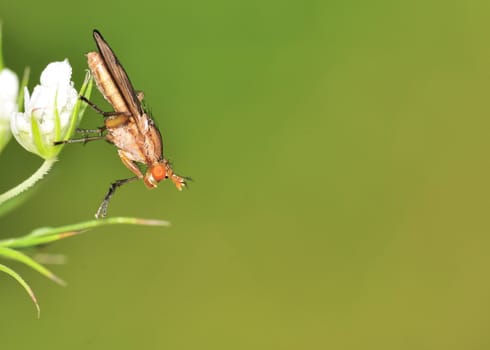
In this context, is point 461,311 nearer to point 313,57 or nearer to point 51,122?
point 313,57

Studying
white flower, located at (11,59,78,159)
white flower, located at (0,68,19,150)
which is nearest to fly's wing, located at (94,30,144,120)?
white flower, located at (11,59,78,159)

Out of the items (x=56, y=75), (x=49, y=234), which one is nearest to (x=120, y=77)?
(x=56, y=75)

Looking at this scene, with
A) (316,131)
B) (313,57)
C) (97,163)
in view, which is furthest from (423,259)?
(97,163)

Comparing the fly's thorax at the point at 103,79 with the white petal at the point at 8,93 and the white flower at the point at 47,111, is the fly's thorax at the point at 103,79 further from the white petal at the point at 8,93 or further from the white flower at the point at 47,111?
the white petal at the point at 8,93

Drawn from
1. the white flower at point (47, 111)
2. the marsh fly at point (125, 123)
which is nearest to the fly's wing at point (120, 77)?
the marsh fly at point (125, 123)

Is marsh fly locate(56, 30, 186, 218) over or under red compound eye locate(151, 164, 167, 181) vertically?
over

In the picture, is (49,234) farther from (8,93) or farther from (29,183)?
(8,93)

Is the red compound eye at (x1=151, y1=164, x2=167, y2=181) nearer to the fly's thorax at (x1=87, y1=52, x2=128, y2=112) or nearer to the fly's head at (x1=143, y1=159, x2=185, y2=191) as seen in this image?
the fly's head at (x1=143, y1=159, x2=185, y2=191)
